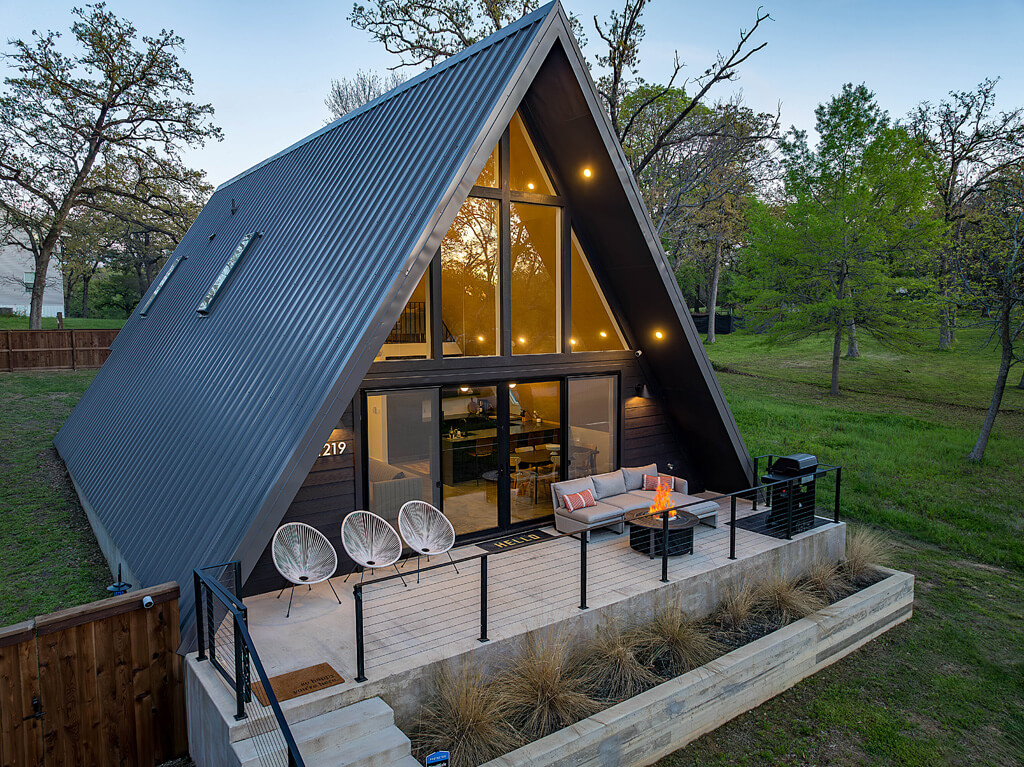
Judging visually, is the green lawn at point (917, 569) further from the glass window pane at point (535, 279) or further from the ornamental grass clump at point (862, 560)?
the glass window pane at point (535, 279)

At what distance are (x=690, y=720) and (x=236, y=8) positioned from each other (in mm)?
24054

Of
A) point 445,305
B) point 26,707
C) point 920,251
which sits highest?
point 920,251

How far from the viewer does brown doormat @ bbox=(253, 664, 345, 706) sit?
182 inches

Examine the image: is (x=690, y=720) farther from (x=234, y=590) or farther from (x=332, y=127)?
(x=332, y=127)

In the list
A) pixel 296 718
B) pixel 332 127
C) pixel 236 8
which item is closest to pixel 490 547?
pixel 296 718

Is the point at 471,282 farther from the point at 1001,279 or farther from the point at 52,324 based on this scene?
the point at 52,324

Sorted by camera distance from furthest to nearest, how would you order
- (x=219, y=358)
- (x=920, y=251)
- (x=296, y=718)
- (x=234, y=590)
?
(x=920, y=251) < (x=219, y=358) < (x=234, y=590) < (x=296, y=718)

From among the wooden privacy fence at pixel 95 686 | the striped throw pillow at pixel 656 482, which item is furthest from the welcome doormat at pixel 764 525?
the wooden privacy fence at pixel 95 686

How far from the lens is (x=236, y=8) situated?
2080 centimetres

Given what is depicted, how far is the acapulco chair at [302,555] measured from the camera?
604cm

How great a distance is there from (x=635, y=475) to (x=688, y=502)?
0.88m

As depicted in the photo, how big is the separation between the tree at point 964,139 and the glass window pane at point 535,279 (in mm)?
21815

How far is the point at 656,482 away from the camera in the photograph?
9.16m

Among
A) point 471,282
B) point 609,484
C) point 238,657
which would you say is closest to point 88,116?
point 471,282
